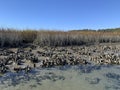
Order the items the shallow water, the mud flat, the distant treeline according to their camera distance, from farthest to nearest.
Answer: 1. the distant treeline
2. the mud flat
3. the shallow water

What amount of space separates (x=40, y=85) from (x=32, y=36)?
11.1m

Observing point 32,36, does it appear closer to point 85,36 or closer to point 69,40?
point 69,40

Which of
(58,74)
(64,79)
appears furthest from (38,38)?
(64,79)

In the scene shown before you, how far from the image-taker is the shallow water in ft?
21.5

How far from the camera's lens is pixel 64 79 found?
24.2ft

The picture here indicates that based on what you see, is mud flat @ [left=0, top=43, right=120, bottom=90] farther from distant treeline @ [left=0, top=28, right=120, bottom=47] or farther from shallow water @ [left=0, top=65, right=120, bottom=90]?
distant treeline @ [left=0, top=28, right=120, bottom=47]

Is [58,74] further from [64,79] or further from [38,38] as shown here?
[38,38]

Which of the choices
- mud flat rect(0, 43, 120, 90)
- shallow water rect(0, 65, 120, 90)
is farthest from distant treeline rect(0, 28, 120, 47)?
shallow water rect(0, 65, 120, 90)

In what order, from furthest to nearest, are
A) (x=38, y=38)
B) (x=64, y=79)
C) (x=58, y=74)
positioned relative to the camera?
1. (x=38, y=38)
2. (x=58, y=74)
3. (x=64, y=79)

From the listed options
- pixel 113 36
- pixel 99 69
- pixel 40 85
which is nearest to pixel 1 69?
pixel 40 85

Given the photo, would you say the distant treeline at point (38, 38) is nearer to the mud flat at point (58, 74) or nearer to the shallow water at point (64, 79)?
the mud flat at point (58, 74)

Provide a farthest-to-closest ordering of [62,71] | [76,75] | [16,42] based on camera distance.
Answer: [16,42] < [62,71] < [76,75]

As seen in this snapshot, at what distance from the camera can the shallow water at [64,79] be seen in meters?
6.55

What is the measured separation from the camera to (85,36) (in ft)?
67.4
